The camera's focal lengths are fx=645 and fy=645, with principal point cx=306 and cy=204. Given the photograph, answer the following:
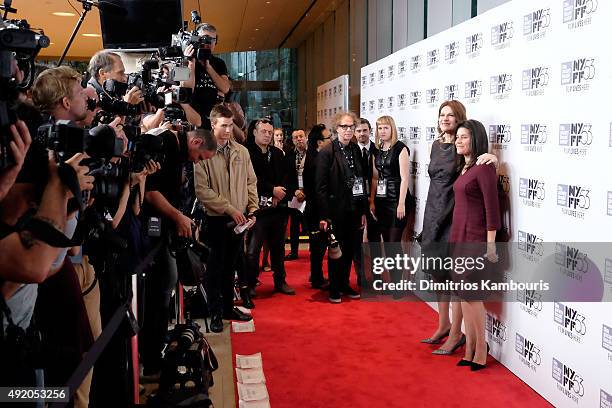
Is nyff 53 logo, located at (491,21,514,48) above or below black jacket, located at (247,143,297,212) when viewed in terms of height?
above

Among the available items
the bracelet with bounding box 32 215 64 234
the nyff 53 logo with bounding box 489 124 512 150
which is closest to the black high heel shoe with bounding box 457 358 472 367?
the nyff 53 logo with bounding box 489 124 512 150

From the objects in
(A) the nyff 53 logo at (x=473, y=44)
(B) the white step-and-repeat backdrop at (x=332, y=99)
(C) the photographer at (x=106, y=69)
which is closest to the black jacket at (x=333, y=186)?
(A) the nyff 53 logo at (x=473, y=44)

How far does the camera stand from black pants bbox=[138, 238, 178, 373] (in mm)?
3412

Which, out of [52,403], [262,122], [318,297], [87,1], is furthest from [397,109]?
[52,403]

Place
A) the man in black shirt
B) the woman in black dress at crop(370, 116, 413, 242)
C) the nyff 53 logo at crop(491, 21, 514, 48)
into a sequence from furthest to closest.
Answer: the man in black shirt < the woman in black dress at crop(370, 116, 413, 242) < the nyff 53 logo at crop(491, 21, 514, 48)

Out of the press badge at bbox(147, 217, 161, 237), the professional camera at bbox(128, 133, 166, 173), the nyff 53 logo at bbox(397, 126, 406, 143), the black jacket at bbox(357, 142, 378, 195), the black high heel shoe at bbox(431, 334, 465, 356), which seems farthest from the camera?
the nyff 53 logo at bbox(397, 126, 406, 143)

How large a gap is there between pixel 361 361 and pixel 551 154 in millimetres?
1706

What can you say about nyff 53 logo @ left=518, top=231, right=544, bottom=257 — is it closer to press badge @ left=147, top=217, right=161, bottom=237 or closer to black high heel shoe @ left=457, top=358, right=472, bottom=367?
black high heel shoe @ left=457, top=358, right=472, bottom=367

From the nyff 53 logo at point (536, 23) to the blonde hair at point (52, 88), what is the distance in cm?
250

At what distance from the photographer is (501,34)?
3984 mm

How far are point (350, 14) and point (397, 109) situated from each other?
4208 mm

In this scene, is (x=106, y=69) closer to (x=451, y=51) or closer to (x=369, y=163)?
(x=451, y=51)

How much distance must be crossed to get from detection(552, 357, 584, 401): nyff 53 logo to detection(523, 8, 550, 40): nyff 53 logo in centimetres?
177

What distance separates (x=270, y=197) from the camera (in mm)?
5605
